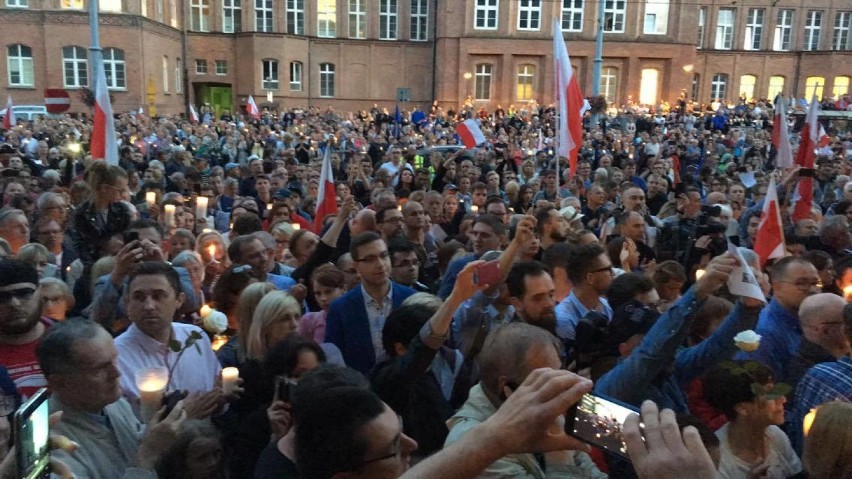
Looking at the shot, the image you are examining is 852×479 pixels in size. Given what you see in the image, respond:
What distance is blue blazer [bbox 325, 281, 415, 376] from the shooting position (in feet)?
13.4

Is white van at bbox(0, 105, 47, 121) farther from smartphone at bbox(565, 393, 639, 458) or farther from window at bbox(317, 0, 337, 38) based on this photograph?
smartphone at bbox(565, 393, 639, 458)

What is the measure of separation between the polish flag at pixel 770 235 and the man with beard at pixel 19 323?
5.40 meters

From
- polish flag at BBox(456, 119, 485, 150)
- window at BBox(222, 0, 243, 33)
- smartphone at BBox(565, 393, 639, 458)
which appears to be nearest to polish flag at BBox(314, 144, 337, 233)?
polish flag at BBox(456, 119, 485, 150)

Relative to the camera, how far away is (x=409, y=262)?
4.93 metres

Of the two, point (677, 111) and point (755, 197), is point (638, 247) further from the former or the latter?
point (677, 111)

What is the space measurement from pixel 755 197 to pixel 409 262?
25.0 ft

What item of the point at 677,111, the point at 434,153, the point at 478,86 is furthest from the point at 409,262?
the point at 478,86

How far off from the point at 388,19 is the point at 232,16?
29.5ft

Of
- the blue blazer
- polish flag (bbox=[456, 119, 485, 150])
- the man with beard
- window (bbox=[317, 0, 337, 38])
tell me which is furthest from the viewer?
window (bbox=[317, 0, 337, 38])

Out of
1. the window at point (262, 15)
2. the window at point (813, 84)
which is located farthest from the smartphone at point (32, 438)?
the window at point (813, 84)

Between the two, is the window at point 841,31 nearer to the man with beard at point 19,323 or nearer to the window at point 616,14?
the window at point 616,14

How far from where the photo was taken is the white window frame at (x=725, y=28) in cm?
4412

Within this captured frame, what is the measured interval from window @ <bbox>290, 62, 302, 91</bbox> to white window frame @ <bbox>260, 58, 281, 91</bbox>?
896 mm

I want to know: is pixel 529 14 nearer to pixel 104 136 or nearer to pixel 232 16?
pixel 232 16
